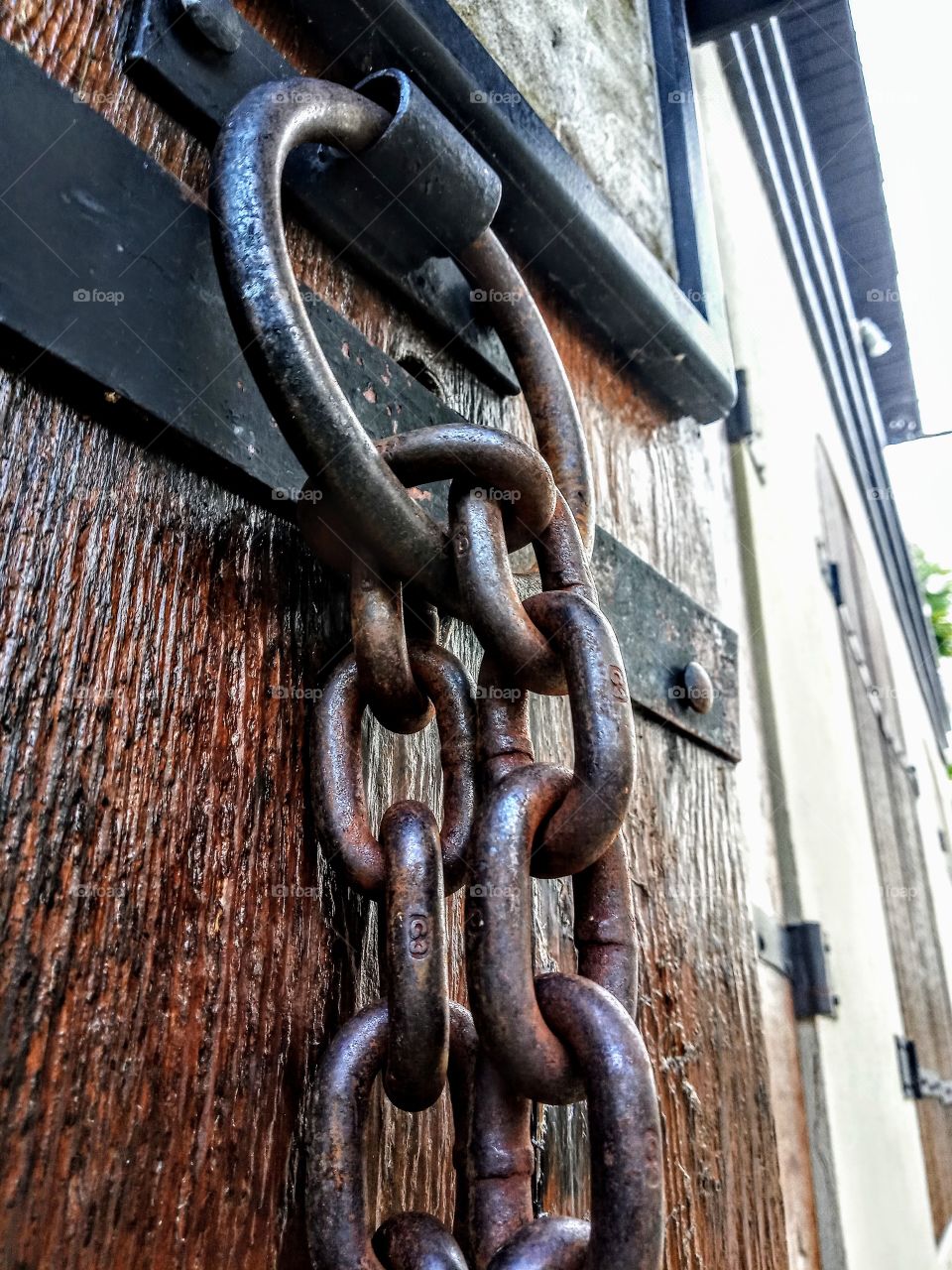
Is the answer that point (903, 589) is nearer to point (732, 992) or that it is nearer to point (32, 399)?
point (732, 992)

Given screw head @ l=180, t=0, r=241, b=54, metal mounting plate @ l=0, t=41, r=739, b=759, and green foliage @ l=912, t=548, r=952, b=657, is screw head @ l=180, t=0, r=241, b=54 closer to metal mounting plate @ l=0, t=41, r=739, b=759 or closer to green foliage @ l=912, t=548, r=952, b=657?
metal mounting plate @ l=0, t=41, r=739, b=759

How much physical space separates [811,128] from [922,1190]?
2.85 meters

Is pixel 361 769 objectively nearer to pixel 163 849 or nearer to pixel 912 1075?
pixel 163 849

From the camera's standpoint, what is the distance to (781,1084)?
3.59 feet

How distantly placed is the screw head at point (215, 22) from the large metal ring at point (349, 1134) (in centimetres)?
42

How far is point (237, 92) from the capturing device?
46 centimetres

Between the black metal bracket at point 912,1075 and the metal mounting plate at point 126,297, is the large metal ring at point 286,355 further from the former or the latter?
the black metal bracket at point 912,1075

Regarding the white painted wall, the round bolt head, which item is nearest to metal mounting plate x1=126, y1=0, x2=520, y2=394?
the round bolt head

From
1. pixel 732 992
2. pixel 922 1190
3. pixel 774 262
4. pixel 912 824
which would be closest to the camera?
pixel 732 992

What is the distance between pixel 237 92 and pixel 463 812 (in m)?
0.35

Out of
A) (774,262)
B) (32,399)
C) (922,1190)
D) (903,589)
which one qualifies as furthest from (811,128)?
(32,399)

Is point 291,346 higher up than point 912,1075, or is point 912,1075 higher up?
point 291,346

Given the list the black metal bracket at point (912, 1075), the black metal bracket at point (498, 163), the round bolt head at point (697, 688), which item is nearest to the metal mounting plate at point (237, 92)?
the black metal bracket at point (498, 163)

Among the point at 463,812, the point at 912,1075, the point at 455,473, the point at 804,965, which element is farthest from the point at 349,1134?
the point at 912,1075
